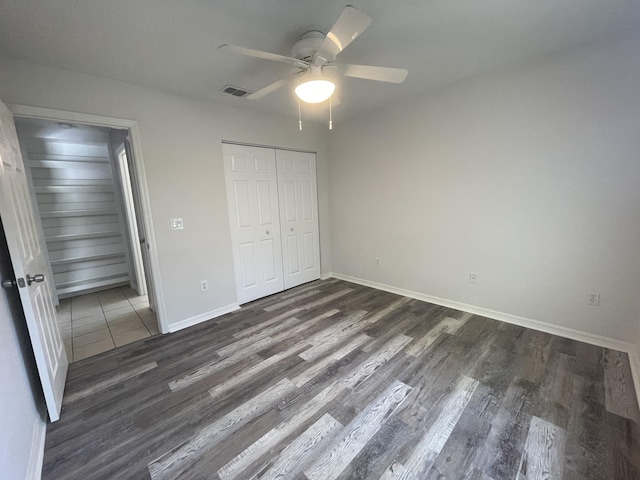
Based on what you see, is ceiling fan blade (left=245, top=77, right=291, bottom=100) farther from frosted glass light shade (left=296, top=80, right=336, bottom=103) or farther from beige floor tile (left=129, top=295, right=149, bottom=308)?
beige floor tile (left=129, top=295, right=149, bottom=308)

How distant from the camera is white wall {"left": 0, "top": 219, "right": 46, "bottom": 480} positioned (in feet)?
3.69

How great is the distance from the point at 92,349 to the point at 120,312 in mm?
945

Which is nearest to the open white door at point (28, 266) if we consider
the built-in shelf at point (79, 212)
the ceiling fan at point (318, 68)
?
the ceiling fan at point (318, 68)

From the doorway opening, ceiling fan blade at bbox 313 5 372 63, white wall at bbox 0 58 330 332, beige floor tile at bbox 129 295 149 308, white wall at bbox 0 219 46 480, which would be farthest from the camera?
beige floor tile at bbox 129 295 149 308

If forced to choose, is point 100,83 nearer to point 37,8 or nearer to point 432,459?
point 37,8

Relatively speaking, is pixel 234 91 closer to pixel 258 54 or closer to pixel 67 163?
pixel 258 54

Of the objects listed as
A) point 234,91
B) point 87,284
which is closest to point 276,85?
point 234,91

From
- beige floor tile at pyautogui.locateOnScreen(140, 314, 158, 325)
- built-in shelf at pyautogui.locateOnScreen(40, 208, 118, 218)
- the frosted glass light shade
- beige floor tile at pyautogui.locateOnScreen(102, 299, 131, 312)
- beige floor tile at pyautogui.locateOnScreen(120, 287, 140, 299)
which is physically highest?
the frosted glass light shade

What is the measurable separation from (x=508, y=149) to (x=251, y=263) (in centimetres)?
314

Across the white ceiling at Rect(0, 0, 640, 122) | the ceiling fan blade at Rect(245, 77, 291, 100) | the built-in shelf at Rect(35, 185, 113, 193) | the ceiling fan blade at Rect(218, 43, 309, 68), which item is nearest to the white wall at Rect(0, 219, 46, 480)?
the white ceiling at Rect(0, 0, 640, 122)

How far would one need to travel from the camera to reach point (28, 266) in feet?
5.50

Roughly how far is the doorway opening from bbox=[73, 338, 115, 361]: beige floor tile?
1.32 ft

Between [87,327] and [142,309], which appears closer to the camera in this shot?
[87,327]

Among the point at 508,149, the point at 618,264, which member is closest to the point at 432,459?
the point at 618,264
